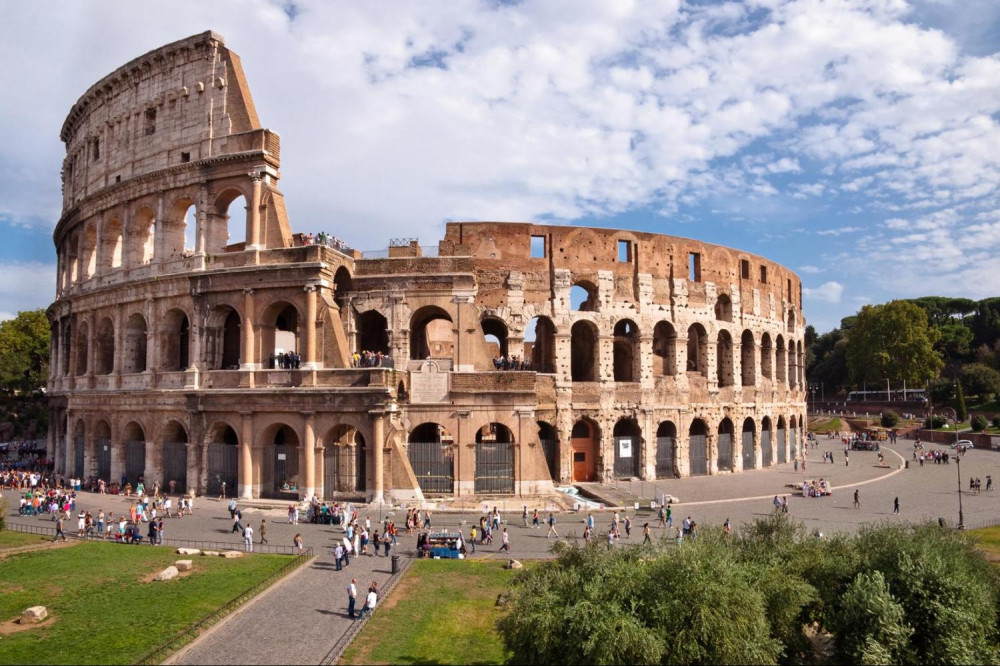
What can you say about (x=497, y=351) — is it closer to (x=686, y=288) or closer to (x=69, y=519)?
(x=686, y=288)

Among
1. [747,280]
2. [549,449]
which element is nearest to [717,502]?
[549,449]

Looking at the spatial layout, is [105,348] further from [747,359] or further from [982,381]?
[982,381]

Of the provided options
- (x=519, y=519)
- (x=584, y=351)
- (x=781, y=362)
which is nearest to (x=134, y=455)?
(x=519, y=519)

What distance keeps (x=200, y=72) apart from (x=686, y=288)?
26.5 metres

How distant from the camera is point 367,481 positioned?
2662 cm

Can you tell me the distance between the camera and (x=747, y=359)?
1656 inches

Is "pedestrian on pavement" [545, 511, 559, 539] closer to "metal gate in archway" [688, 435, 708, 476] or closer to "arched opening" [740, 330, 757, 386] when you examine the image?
"metal gate in archway" [688, 435, 708, 476]

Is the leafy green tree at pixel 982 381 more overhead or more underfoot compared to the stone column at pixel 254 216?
more underfoot

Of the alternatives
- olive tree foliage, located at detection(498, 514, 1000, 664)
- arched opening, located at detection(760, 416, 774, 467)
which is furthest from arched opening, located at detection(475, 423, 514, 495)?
arched opening, located at detection(760, 416, 774, 467)

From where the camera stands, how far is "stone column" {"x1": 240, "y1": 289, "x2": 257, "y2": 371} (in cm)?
2855

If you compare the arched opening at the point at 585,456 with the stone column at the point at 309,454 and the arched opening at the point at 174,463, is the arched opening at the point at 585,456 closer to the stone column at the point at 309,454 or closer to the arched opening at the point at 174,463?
the stone column at the point at 309,454

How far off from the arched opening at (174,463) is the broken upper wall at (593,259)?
14867mm

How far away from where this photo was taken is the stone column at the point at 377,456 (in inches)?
1037

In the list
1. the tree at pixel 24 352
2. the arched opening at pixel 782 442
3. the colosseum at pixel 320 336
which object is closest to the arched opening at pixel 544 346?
the colosseum at pixel 320 336
